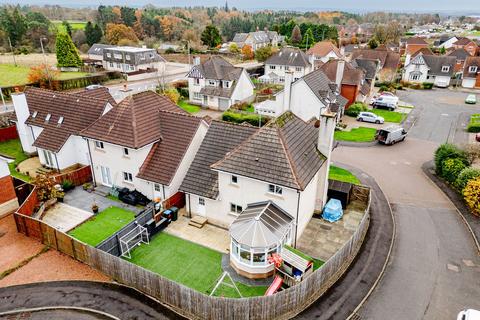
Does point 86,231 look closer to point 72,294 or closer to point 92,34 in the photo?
point 72,294

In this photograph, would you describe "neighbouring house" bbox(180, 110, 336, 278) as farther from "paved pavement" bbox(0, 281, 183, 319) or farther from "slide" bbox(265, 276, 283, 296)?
"paved pavement" bbox(0, 281, 183, 319)

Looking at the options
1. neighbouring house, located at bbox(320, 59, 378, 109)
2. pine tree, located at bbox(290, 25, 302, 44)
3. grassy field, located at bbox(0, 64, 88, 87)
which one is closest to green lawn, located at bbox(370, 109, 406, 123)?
neighbouring house, located at bbox(320, 59, 378, 109)

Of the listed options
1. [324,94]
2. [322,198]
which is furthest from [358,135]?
[322,198]

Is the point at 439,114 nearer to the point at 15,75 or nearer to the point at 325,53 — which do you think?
the point at 325,53

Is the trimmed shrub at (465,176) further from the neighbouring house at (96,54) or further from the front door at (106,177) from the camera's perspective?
the neighbouring house at (96,54)

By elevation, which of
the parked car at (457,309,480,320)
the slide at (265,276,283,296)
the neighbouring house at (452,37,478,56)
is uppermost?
the neighbouring house at (452,37,478,56)

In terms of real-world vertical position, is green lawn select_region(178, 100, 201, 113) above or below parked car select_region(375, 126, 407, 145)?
below

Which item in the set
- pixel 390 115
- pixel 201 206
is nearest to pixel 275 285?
pixel 201 206
